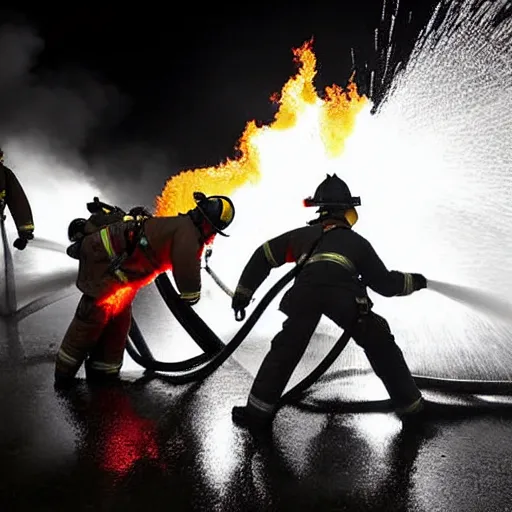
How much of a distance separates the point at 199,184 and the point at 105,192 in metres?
3.62

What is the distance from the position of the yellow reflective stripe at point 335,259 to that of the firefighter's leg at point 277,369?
14.1 inches

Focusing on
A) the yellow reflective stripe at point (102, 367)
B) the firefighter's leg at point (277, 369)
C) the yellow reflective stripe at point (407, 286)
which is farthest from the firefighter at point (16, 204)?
the yellow reflective stripe at point (407, 286)

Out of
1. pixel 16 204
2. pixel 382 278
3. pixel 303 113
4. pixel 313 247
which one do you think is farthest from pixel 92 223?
pixel 303 113

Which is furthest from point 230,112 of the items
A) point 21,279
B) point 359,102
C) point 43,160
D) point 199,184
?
point 21,279

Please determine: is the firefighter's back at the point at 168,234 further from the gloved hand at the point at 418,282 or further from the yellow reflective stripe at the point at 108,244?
the gloved hand at the point at 418,282

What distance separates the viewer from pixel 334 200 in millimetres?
3850

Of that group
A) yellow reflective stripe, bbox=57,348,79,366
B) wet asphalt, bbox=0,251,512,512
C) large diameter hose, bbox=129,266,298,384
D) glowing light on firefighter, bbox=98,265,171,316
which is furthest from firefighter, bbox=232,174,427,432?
yellow reflective stripe, bbox=57,348,79,366

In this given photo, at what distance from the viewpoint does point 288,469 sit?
295 centimetres

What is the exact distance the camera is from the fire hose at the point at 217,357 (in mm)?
3820

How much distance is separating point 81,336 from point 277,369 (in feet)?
5.19

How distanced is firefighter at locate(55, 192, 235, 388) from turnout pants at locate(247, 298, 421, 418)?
2.83 ft

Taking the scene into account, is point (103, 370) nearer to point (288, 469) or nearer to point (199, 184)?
point (288, 469)

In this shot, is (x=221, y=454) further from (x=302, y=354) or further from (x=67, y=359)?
(x=67, y=359)

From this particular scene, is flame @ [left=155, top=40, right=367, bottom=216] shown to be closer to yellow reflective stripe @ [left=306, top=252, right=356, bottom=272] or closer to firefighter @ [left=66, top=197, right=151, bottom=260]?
firefighter @ [left=66, top=197, right=151, bottom=260]
